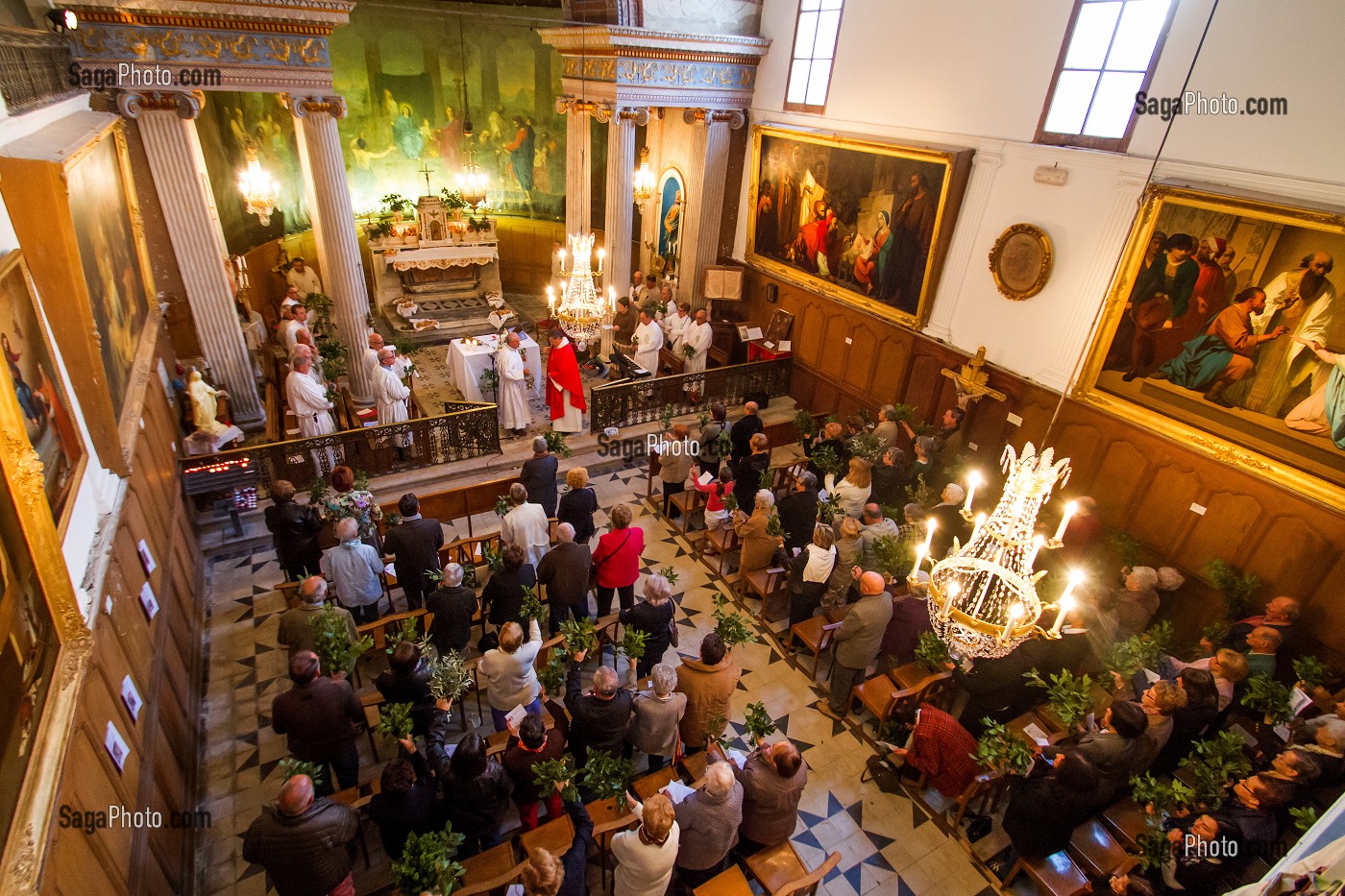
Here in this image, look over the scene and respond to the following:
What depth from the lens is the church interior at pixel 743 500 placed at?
157 inches

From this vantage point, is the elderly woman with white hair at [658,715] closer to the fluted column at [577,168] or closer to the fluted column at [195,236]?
the fluted column at [195,236]

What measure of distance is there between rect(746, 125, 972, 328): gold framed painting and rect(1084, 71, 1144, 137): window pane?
1.45m

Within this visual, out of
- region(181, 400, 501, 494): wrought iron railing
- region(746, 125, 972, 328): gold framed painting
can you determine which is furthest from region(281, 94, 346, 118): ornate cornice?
region(746, 125, 972, 328): gold framed painting

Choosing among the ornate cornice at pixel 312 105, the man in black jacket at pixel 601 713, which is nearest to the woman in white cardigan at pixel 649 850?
the man in black jacket at pixel 601 713

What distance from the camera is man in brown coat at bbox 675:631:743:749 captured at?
494 centimetres

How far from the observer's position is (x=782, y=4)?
10641 mm

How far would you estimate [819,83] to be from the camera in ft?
34.0

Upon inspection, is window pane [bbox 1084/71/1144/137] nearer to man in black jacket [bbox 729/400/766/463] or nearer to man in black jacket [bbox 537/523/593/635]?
man in black jacket [bbox 729/400/766/463]

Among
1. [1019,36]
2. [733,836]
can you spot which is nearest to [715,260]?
[1019,36]

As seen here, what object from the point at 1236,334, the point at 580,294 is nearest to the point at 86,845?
the point at 580,294

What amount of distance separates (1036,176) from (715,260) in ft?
20.5

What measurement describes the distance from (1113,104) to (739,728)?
285 inches

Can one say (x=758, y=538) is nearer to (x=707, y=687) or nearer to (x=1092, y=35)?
(x=707, y=687)
